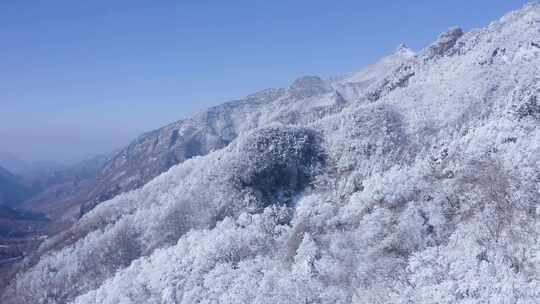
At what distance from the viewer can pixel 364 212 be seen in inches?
3113

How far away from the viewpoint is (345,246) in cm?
7019

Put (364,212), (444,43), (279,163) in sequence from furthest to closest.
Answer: (444,43) < (279,163) < (364,212)

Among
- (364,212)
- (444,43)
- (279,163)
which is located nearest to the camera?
(364,212)

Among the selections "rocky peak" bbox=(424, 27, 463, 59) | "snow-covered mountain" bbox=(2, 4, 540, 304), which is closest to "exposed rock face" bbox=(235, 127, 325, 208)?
"snow-covered mountain" bbox=(2, 4, 540, 304)

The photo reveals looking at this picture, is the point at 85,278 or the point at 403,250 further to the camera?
the point at 85,278

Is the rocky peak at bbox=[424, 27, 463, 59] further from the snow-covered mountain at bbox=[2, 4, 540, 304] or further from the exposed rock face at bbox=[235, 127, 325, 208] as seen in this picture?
the exposed rock face at bbox=[235, 127, 325, 208]

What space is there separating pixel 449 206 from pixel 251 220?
4458cm

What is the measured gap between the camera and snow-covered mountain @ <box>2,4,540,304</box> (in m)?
54.6

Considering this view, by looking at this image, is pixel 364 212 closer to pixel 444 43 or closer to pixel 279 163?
pixel 279 163

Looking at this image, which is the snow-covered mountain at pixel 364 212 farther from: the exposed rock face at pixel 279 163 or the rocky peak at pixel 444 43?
the rocky peak at pixel 444 43

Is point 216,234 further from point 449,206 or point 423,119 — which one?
point 423,119

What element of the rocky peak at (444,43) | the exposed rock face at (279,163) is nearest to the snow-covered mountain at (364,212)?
the exposed rock face at (279,163)

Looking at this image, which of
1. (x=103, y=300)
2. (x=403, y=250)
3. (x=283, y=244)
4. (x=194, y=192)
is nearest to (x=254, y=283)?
(x=283, y=244)

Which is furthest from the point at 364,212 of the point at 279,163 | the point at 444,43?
the point at 444,43
